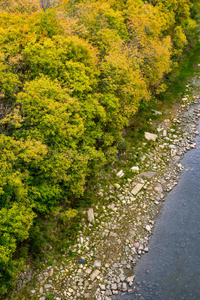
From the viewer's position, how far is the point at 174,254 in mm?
21062

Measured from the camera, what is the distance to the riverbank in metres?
18.1

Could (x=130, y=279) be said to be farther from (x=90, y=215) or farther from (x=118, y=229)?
(x=90, y=215)

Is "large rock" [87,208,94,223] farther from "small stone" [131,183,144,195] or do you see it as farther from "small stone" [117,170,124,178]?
"small stone" [117,170,124,178]

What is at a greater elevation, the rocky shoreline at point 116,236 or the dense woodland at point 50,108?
the dense woodland at point 50,108

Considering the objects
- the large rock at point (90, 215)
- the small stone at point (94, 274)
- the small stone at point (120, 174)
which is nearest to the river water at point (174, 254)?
the small stone at point (94, 274)

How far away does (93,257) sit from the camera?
66.2 ft

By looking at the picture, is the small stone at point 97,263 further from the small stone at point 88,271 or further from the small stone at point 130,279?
the small stone at point 130,279

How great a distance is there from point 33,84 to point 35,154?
5948mm

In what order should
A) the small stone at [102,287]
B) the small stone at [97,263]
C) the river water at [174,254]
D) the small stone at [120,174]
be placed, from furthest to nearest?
the small stone at [120,174]
the small stone at [97,263]
the river water at [174,254]
the small stone at [102,287]

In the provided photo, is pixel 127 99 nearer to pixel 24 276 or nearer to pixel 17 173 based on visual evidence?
pixel 17 173

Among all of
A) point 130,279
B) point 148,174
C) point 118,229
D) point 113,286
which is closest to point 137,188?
point 148,174

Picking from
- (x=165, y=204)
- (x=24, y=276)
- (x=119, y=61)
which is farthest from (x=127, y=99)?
(x=24, y=276)

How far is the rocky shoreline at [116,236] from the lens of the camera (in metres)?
18.1

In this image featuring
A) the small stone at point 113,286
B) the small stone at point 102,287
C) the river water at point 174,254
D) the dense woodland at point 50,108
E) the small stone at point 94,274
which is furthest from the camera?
the small stone at point 94,274
